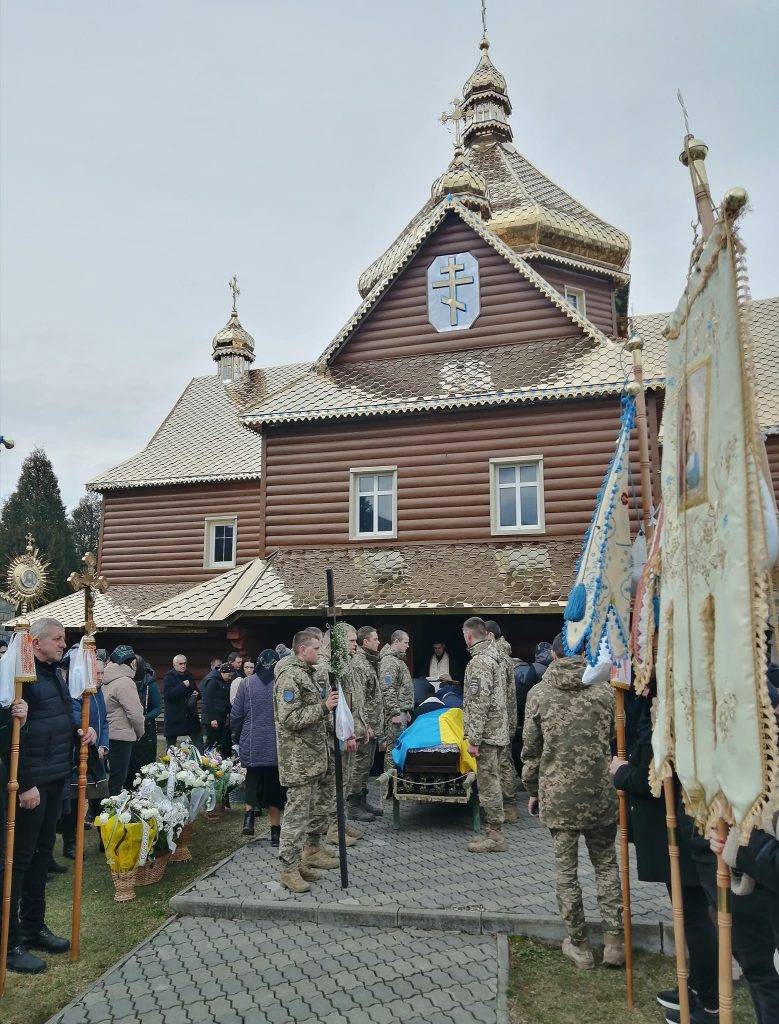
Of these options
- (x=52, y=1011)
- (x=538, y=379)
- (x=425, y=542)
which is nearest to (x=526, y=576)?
(x=425, y=542)

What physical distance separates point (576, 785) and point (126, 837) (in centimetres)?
392

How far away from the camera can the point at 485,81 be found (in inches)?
874

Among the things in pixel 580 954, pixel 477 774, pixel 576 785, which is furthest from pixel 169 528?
pixel 580 954

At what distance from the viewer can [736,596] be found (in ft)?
8.38

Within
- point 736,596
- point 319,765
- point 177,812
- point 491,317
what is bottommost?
point 177,812

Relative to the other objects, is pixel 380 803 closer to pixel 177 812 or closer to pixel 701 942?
pixel 177 812

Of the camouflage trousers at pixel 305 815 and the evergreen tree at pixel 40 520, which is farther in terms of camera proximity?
the evergreen tree at pixel 40 520

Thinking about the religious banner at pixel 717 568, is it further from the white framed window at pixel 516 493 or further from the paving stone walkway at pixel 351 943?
the white framed window at pixel 516 493

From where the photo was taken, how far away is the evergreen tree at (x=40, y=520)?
1453 inches

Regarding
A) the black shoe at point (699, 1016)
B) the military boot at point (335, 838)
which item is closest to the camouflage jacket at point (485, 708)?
the military boot at point (335, 838)

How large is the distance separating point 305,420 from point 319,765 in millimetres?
9078

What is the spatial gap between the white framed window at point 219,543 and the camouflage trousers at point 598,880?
15828mm

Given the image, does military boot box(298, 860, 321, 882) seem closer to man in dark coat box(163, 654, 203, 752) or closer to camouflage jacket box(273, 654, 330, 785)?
camouflage jacket box(273, 654, 330, 785)

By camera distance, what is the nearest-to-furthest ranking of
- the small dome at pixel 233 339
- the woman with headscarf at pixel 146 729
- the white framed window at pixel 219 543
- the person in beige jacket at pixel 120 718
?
the person in beige jacket at pixel 120 718, the woman with headscarf at pixel 146 729, the white framed window at pixel 219 543, the small dome at pixel 233 339
